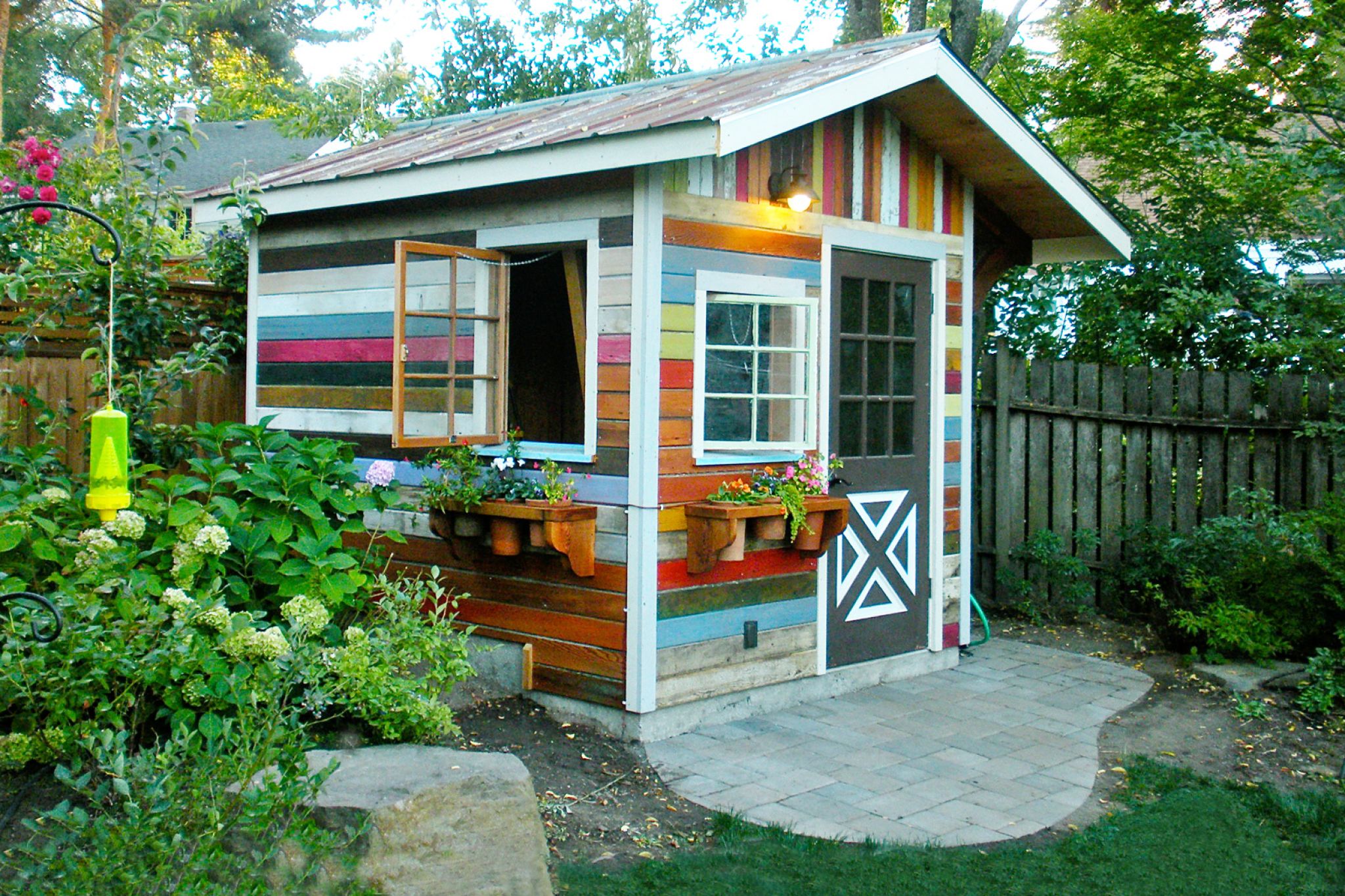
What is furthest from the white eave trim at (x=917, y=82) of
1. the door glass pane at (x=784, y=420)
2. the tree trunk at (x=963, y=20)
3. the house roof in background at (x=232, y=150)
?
the house roof in background at (x=232, y=150)

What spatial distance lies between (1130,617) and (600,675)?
3.88 m

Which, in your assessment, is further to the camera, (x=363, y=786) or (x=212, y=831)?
(x=363, y=786)

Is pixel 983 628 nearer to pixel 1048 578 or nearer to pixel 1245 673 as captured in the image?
pixel 1048 578

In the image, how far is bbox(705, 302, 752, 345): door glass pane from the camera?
5504mm

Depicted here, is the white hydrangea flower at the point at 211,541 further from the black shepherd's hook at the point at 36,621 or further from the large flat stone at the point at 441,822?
the large flat stone at the point at 441,822

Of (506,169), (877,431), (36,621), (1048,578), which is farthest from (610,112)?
(1048,578)

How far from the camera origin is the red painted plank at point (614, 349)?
5.28m

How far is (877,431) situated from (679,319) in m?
1.60


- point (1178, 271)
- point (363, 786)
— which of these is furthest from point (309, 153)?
point (363, 786)

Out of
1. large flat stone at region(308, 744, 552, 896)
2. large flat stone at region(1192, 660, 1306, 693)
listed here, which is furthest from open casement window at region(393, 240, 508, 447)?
large flat stone at region(1192, 660, 1306, 693)

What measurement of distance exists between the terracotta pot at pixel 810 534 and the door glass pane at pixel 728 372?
66 cm

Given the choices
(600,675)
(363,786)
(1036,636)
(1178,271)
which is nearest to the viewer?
(363,786)

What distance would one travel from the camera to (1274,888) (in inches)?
154

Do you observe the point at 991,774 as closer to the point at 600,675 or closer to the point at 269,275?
the point at 600,675
